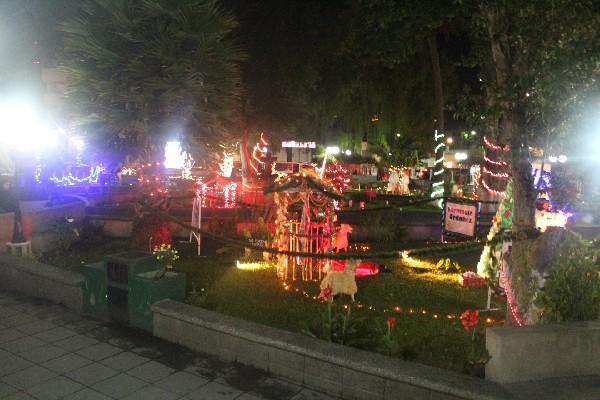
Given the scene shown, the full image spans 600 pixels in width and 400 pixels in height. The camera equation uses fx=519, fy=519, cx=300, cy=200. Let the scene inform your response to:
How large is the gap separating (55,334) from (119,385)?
6.24 feet

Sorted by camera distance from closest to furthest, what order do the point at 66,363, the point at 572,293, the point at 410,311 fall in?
the point at 572,293
the point at 66,363
the point at 410,311

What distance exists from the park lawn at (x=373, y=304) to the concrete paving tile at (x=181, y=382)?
1.25 metres

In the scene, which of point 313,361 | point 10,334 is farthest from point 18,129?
point 313,361

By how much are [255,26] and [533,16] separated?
1012cm

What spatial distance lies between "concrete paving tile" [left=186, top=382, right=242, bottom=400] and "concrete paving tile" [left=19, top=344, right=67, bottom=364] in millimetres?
1939

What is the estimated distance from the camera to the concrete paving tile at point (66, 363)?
18.0 feet

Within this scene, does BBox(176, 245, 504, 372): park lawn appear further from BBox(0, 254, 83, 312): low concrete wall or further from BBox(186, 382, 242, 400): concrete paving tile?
BBox(0, 254, 83, 312): low concrete wall

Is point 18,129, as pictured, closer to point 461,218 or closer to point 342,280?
point 342,280

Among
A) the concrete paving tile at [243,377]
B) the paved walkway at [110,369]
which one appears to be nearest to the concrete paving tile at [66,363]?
the paved walkway at [110,369]

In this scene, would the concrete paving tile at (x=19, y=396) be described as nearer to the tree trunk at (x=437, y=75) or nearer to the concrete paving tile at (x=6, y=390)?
the concrete paving tile at (x=6, y=390)

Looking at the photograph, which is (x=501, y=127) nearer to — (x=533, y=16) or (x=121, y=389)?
(x=533, y=16)

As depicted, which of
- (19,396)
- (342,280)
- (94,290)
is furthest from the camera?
(342,280)

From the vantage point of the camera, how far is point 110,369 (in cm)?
548

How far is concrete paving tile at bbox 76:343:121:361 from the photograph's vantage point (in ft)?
19.1
